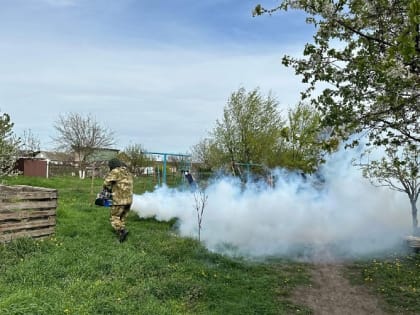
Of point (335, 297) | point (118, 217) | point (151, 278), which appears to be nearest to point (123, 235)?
point (118, 217)

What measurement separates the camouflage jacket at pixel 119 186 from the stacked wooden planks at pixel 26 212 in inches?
57.3

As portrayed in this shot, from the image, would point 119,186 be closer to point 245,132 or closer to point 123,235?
point 123,235

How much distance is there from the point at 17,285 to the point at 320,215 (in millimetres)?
9324

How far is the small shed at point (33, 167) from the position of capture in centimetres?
3438

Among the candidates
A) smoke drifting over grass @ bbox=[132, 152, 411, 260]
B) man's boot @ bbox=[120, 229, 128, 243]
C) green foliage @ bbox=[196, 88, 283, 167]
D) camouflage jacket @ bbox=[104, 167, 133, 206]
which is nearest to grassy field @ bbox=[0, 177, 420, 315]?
man's boot @ bbox=[120, 229, 128, 243]

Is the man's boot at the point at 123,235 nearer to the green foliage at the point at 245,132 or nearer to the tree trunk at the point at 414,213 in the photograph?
the tree trunk at the point at 414,213

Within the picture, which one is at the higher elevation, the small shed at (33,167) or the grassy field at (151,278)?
the small shed at (33,167)

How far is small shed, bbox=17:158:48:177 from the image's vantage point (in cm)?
3438

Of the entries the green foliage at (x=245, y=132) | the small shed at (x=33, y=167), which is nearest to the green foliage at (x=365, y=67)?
the green foliage at (x=245, y=132)

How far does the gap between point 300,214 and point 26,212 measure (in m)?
7.71

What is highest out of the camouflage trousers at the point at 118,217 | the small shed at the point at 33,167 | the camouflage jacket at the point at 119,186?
the small shed at the point at 33,167

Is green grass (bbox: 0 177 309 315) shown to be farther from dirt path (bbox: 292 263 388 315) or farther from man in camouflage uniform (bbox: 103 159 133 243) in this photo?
man in camouflage uniform (bbox: 103 159 133 243)

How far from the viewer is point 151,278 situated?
23.3 feet

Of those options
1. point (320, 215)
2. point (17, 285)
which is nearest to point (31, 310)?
point (17, 285)
